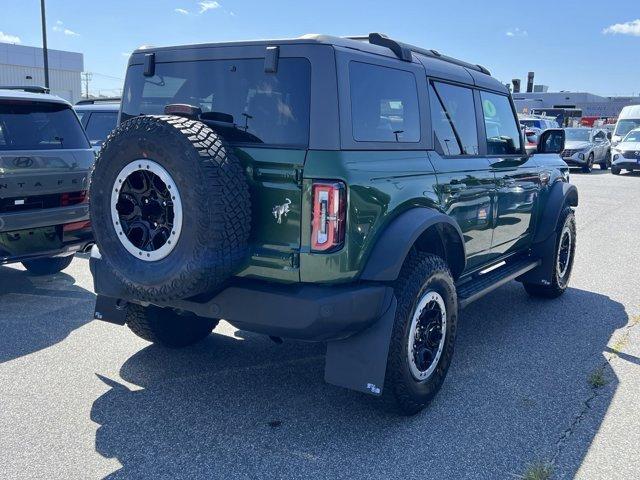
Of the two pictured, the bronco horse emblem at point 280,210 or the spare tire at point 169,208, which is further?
the bronco horse emblem at point 280,210

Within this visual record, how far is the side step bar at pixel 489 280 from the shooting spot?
4270 mm

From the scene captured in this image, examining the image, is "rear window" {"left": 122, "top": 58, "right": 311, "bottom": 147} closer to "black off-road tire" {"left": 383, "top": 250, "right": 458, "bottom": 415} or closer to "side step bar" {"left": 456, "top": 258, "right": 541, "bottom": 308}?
"black off-road tire" {"left": 383, "top": 250, "right": 458, "bottom": 415}

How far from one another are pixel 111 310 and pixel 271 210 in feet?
4.52

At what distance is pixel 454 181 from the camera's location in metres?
3.95

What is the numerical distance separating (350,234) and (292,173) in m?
0.41

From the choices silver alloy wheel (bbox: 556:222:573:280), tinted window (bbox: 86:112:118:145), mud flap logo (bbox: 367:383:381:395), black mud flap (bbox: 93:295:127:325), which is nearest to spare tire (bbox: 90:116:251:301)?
black mud flap (bbox: 93:295:127:325)

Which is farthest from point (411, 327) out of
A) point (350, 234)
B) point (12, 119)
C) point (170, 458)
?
point (12, 119)

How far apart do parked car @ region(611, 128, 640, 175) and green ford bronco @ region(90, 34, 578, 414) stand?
1935cm

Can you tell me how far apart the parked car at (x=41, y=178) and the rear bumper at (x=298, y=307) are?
265 centimetres

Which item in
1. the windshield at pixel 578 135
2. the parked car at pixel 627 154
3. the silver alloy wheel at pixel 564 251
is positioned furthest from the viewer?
the windshield at pixel 578 135

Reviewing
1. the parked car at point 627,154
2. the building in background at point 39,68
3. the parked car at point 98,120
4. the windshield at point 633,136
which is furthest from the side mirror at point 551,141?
the building in background at point 39,68

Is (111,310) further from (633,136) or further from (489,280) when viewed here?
(633,136)

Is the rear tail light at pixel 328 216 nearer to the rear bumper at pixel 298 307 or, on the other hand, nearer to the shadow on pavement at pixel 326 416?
the rear bumper at pixel 298 307

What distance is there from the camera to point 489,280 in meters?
4.78
